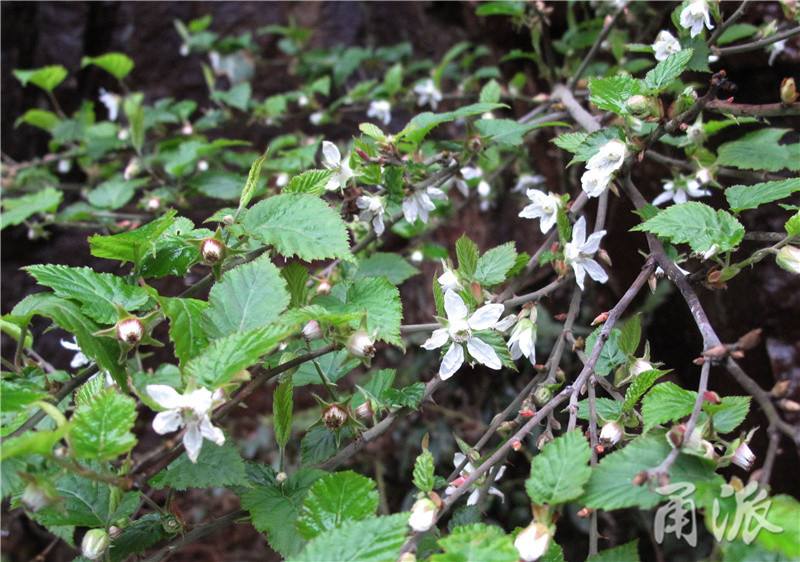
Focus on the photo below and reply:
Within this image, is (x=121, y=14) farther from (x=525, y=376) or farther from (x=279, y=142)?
(x=525, y=376)

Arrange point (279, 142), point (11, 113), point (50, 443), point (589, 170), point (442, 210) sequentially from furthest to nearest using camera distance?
point (11, 113), point (279, 142), point (442, 210), point (589, 170), point (50, 443)

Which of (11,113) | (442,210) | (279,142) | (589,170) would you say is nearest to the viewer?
(589,170)

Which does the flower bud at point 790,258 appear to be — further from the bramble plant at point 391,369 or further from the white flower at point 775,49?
the white flower at point 775,49

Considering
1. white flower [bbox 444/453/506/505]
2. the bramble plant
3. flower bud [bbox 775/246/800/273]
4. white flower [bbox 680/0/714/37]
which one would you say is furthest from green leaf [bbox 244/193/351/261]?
white flower [bbox 680/0/714/37]

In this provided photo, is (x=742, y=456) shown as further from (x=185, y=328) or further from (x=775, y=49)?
(x=775, y=49)

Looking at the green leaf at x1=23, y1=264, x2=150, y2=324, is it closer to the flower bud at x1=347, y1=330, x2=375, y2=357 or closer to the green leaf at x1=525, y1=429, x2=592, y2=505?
the flower bud at x1=347, y1=330, x2=375, y2=357

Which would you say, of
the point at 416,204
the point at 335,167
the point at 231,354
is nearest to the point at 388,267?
the point at 416,204

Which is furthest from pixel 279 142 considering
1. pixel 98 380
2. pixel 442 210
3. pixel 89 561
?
pixel 89 561
